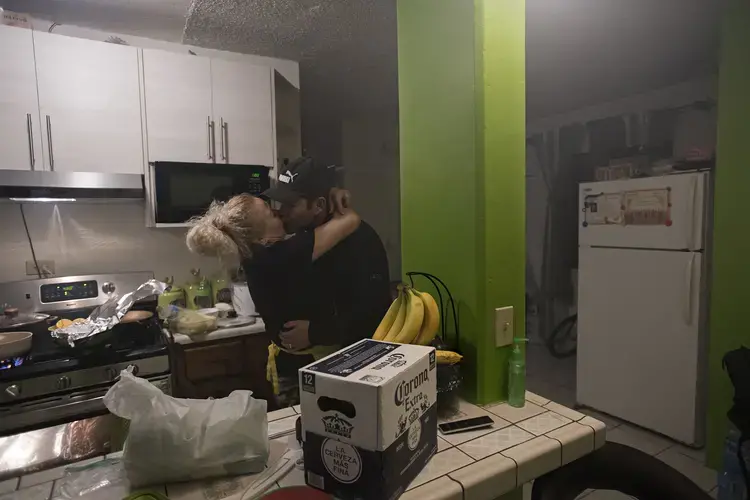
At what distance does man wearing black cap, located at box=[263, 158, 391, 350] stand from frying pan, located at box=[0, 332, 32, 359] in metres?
1.12

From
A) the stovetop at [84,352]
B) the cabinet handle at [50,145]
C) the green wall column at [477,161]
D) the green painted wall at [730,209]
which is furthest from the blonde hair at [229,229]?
the green painted wall at [730,209]

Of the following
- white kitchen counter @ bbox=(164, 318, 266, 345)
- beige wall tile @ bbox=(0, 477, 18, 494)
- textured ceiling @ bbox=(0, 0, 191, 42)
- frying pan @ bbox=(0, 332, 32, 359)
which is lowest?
white kitchen counter @ bbox=(164, 318, 266, 345)

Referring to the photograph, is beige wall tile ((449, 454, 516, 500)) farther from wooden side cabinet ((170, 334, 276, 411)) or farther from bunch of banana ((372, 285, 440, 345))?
wooden side cabinet ((170, 334, 276, 411))

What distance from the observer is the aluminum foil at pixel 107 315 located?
1.88 m

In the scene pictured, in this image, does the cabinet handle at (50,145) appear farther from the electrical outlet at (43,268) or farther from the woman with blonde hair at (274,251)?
the woman with blonde hair at (274,251)

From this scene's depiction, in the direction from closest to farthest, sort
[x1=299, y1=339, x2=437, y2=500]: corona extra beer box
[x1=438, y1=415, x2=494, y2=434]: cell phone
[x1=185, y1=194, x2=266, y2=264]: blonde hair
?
[x1=299, y1=339, x2=437, y2=500]: corona extra beer box
[x1=438, y1=415, x2=494, y2=434]: cell phone
[x1=185, y1=194, x2=266, y2=264]: blonde hair

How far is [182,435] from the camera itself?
769 millimetres

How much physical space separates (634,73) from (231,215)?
3.03 metres

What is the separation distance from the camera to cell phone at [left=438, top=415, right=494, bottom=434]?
98 cm

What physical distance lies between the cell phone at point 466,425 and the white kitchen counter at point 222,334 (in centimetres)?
139

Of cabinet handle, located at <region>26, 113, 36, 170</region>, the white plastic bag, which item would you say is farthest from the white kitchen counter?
the white plastic bag

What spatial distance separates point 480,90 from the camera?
108cm

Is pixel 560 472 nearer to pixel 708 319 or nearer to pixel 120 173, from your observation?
pixel 708 319

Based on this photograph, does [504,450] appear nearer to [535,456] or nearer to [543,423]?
[535,456]
